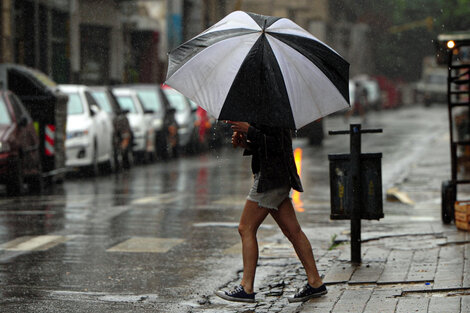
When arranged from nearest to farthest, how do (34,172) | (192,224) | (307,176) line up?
1. (192,224)
2. (34,172)
3. (307,176)

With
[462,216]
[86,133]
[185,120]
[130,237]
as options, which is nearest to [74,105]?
[86,133]

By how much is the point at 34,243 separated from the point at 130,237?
40.2 inches

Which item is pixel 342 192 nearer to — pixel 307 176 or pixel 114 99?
pixel 307 176

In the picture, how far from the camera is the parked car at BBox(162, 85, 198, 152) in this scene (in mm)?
27688

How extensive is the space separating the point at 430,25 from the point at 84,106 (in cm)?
5026

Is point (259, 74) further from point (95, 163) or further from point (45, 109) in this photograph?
point (95, 163)

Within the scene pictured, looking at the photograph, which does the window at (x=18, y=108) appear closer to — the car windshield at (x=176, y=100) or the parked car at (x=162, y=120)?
the parked car at (x=162, y=120)

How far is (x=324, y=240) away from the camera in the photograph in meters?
10.9

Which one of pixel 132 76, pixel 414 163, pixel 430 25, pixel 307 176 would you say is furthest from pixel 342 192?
pixel 430 25

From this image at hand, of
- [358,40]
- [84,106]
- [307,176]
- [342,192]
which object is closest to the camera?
[342,192]

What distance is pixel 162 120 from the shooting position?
86.6 feet

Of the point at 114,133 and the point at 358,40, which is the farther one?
the point at 358,40

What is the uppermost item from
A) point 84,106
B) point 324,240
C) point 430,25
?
point 430,25

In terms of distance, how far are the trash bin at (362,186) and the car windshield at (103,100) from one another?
14.1m
